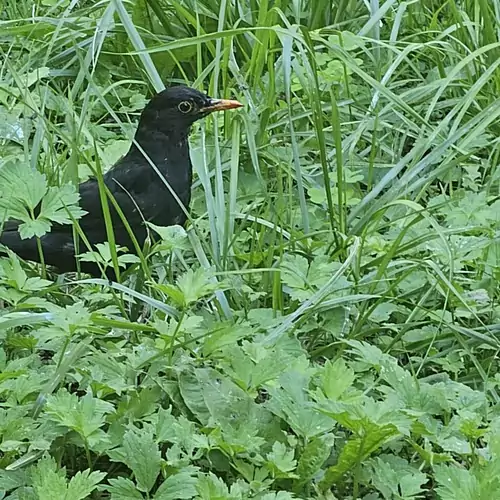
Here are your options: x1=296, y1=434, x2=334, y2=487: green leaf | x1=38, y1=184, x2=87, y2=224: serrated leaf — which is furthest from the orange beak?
x1=296, y1=434, x2=334, y2=487: green leaf

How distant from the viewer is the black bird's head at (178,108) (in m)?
3.10

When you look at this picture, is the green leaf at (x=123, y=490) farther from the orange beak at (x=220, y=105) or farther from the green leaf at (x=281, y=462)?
the orange beak at (x=220, y=105)

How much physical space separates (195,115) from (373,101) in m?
0.53

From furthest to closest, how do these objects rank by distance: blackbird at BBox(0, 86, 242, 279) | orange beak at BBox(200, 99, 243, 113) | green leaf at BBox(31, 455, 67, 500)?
1. orange beak at BBox(200, 99, 243, 113)
2. blackbird at BBox(0, 86, 242, 279)
3. green leaf at BBox(31, 455, 67, 500)

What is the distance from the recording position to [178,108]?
313 centimetres

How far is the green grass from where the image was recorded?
172cm

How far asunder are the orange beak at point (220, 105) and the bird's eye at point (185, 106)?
4 cm

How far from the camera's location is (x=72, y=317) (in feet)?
6.15

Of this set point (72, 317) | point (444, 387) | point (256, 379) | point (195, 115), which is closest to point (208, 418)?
point (256, 379)

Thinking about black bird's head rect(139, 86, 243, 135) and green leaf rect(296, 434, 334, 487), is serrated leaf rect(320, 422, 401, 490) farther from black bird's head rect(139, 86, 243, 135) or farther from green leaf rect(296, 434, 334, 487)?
black bird's head rect(139, 86, 243, 135)

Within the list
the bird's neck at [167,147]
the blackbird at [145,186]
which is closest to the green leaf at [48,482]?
the blackbird at [145,186]

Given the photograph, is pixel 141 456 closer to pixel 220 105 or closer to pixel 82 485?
pixel 82 485

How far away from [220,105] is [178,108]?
143 millimetres

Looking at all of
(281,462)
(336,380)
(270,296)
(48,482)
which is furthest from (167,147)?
(48,482)
